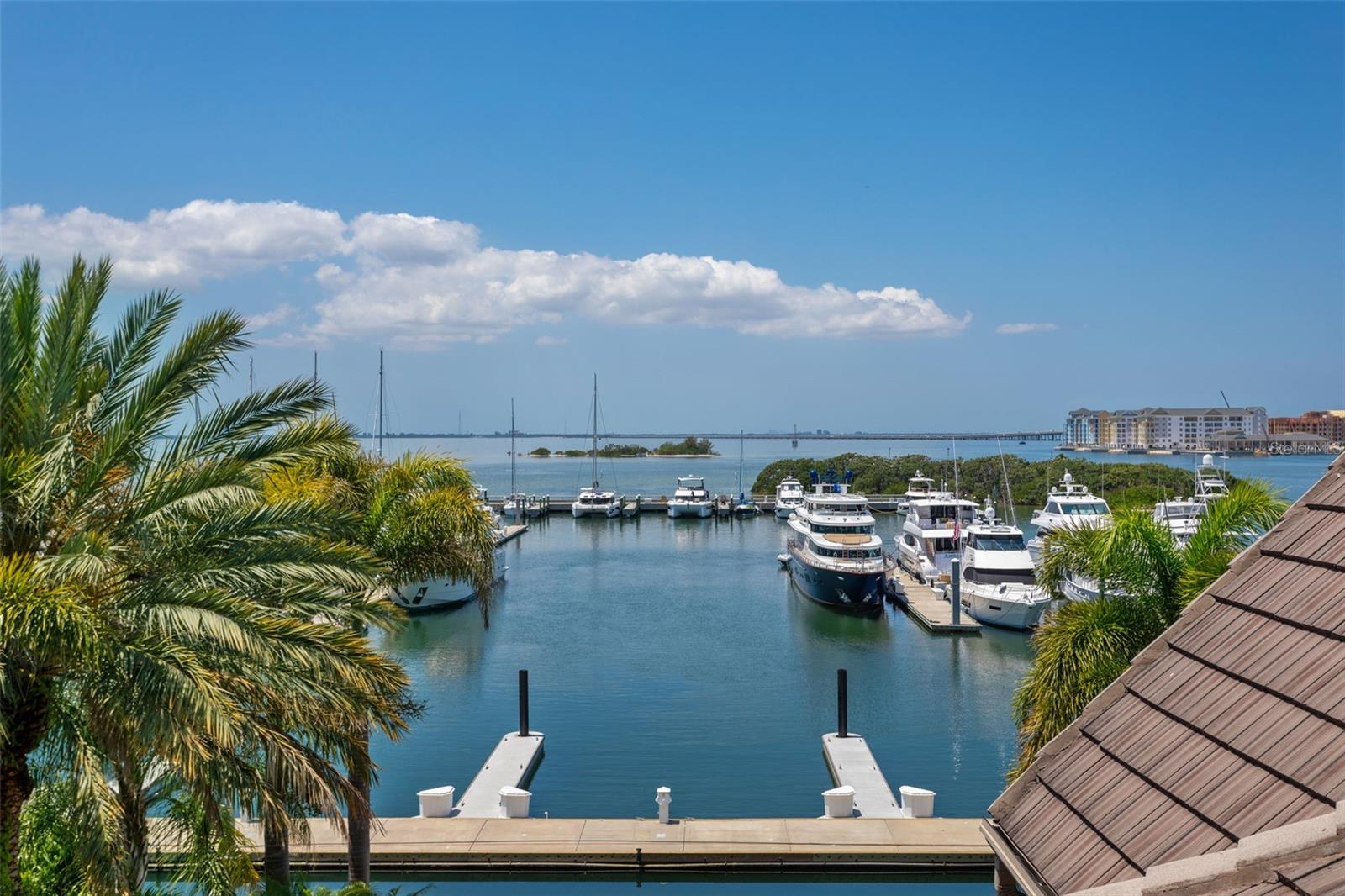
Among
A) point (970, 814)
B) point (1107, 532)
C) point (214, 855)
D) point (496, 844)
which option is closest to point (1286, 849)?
point (214, 855)

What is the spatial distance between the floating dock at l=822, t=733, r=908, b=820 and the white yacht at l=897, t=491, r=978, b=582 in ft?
83.9

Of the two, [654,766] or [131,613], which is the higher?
[131,613]

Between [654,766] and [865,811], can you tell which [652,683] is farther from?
[865,811]

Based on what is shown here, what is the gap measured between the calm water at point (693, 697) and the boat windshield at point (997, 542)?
4.37 m

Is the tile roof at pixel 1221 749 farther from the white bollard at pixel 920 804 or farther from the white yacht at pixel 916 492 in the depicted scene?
the white yacht at pixel 916 492

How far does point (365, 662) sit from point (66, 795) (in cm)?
275

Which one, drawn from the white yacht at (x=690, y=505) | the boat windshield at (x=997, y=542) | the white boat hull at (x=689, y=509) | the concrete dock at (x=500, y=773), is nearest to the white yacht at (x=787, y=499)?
the white yacht at (x=690, y=505)

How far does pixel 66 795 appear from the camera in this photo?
327 inches

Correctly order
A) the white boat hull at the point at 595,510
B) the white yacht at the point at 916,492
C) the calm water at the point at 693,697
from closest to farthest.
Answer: the calm water at the point at 693,697
the white yacht at the point at 916,492
the white boat hull at the point at 595,510

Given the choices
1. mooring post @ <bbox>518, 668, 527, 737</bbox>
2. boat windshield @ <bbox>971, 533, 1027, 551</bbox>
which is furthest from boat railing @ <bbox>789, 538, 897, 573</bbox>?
mooring post @ <bbox>518, 668, 527, 737</bbox>

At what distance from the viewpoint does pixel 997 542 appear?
137 ft

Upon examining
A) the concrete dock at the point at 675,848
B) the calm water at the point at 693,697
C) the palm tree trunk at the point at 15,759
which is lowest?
the calm water at the point at 693,697

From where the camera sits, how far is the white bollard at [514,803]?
1797 centimetres

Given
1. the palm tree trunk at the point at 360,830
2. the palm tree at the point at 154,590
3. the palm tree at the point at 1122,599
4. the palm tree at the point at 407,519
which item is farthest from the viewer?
the palm tree at the point at 407,519
